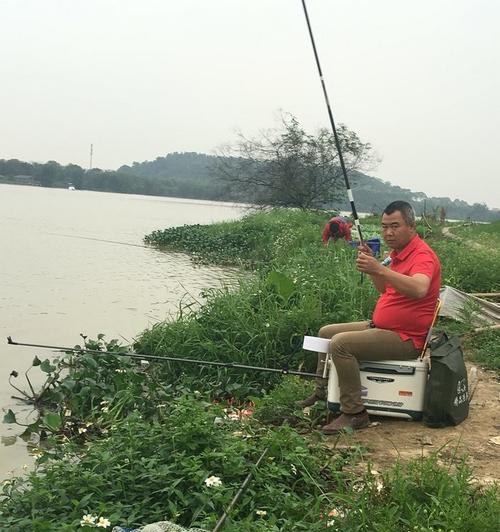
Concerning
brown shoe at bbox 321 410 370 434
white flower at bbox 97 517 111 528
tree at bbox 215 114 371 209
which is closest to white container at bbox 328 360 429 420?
brown shoe at bbox 321 410 370 434

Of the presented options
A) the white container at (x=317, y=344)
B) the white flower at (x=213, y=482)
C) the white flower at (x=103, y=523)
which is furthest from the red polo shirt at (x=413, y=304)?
the white flower at (x=103, y=523)

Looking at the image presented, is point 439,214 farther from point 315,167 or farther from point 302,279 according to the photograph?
point 302,279

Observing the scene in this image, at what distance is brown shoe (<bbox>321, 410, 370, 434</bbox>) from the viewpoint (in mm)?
4046

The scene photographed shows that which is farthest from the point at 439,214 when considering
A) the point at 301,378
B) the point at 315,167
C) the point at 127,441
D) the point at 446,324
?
the point at 127,441

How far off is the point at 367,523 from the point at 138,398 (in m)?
3.09

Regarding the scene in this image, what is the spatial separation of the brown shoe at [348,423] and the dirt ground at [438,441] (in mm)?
57

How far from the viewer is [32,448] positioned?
4957mm

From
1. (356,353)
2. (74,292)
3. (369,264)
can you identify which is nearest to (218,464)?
(356,353)

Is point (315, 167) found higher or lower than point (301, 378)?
higher

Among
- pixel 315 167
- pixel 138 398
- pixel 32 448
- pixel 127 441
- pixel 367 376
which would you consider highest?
pixel 315 167

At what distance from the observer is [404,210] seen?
4133 mm

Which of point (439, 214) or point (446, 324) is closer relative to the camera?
point (446, 324)

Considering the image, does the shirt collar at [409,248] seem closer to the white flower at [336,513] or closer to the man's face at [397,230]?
the man's face at [397,230]

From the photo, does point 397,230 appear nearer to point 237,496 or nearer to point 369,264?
point 369,264
